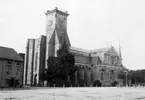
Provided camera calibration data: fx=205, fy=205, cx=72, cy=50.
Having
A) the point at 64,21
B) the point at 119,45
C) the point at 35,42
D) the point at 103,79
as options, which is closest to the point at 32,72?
the point at 35,42

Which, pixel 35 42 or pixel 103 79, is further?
pixel 103 79

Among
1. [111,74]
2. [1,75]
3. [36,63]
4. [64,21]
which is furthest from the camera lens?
[111,74]

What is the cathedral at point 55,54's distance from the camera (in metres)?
75.8

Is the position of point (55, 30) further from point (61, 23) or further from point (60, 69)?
point (60, 69)

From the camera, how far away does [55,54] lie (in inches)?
2965

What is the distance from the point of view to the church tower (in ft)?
250

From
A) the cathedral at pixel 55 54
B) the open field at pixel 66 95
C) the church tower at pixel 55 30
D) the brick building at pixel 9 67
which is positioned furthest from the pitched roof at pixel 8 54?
the church tower at pixel 55 30

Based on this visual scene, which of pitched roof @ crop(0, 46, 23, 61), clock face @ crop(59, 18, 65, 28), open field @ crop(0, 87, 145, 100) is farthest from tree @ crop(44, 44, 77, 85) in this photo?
open field @ crop(0, 87, 145, 100)

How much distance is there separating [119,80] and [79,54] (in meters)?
21.6

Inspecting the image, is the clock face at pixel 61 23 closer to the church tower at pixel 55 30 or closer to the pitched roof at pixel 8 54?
the church tower at pixel 55 30

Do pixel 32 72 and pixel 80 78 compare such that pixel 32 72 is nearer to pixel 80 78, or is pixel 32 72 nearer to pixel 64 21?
pixel 80 78

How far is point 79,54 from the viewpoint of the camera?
87.3m

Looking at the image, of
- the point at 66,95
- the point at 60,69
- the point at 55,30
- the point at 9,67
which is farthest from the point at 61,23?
the point at 66,95

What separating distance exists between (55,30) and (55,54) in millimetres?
9919
